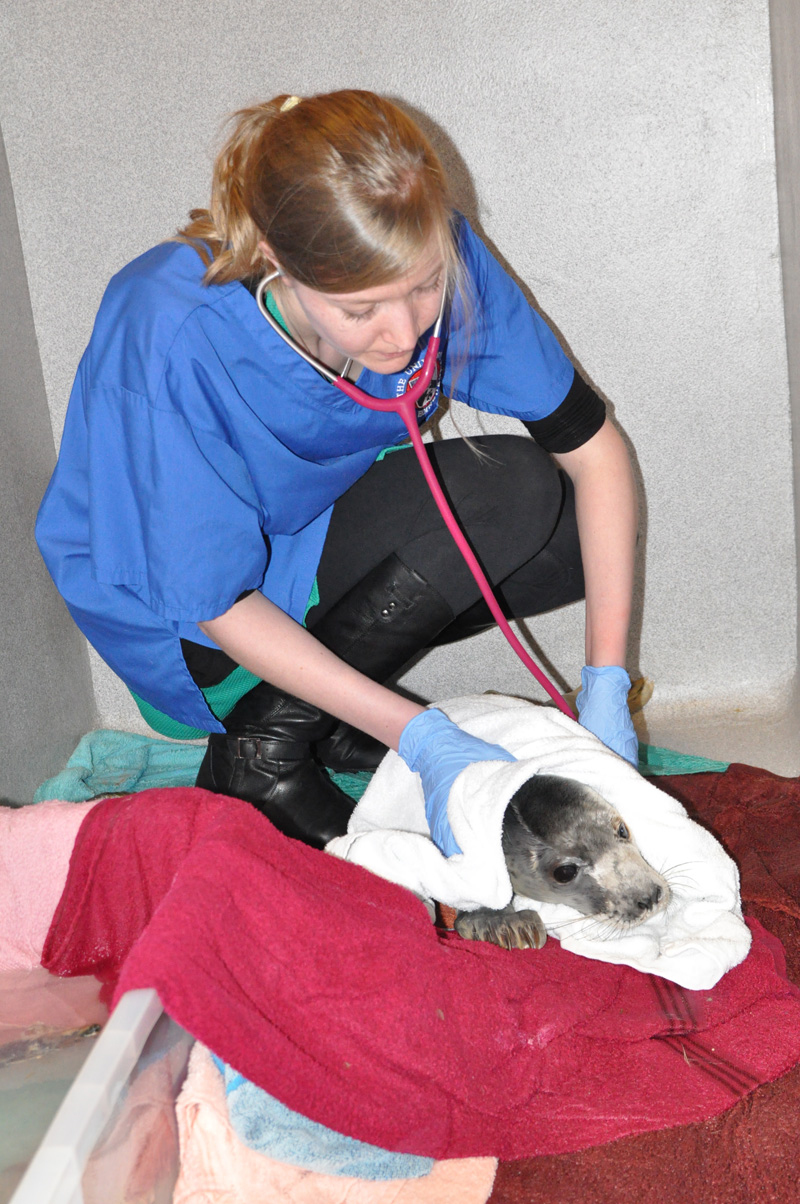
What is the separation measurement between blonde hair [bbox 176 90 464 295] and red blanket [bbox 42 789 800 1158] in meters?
0.56

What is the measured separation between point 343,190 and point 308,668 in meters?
0.54

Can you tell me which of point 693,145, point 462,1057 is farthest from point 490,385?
point 462,1057

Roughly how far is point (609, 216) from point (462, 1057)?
1474 mm

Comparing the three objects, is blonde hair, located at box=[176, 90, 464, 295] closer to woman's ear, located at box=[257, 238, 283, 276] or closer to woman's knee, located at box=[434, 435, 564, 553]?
woman's ear, located at box=[257, 238, 283, 276]

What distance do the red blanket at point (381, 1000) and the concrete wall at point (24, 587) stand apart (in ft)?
2.28

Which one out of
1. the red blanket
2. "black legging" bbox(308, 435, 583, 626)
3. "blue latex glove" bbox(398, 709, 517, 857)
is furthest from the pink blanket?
"black legging" bbox(308, 435, 583, 626)

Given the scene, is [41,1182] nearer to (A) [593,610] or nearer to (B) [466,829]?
(B) [466,829]

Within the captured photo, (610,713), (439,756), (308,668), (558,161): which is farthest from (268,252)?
(558,161)

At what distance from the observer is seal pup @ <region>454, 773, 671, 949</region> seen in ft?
3.59

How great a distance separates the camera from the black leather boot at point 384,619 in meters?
1.43

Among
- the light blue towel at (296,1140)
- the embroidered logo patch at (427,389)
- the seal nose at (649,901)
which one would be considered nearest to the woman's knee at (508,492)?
the embroidered logo patch at (427,389)

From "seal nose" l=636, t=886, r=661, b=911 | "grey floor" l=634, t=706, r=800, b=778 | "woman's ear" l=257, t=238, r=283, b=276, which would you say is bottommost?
"grey floor" l=634, t=706, r=800, b=778

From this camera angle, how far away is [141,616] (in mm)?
1338

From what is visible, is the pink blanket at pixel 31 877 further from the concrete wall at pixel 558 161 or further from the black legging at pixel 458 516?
the concrete wall at pixel 558 161
